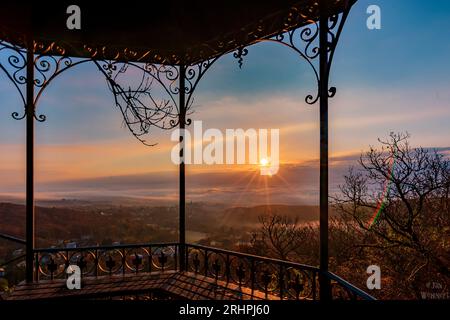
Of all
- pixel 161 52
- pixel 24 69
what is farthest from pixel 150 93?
pixel 24 69

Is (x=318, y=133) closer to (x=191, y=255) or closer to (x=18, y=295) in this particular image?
(x=191, y=255)

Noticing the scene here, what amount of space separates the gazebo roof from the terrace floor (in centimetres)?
299

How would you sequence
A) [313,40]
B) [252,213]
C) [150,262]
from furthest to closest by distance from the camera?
[252,213], [150,262], [313,40]

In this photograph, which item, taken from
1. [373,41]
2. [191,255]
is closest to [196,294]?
[191,255]

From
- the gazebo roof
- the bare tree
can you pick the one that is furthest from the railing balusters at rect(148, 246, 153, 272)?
the bare tree

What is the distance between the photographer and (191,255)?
5.47 m

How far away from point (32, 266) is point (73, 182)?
4.48ft

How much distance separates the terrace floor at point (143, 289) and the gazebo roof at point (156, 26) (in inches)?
118

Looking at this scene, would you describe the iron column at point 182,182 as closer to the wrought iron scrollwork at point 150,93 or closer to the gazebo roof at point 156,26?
the wrought iron scrollwork at point 150,93

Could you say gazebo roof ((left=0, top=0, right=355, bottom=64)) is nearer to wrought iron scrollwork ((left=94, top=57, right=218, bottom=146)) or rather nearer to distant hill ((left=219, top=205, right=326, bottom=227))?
wrought iron scrollwork ((left=94, top=57, right=218, bottom=146))

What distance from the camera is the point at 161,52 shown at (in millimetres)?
5316

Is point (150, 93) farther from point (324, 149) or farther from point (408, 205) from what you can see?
point (408, 205)

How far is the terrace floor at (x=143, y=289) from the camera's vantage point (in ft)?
14.0

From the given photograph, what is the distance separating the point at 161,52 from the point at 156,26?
0.87 m
